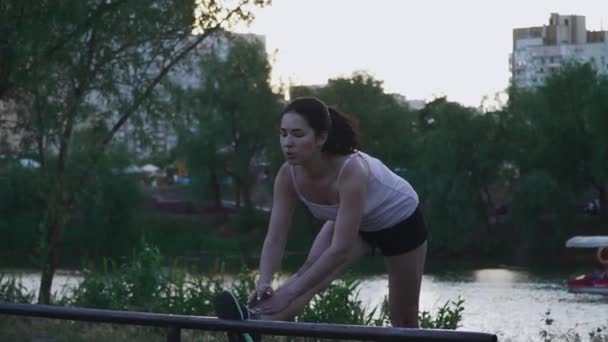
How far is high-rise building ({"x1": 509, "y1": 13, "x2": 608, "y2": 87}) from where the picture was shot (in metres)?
67.8

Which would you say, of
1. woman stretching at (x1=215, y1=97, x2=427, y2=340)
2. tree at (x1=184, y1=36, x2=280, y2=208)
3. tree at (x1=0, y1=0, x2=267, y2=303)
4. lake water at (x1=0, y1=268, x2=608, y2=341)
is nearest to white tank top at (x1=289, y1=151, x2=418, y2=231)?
woman stretching at (x1=215, y1=97, x2=427, y2=340)

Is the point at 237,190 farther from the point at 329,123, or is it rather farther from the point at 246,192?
the point at 329,123

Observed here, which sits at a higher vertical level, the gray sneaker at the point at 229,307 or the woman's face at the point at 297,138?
the woman's face at the point at 297,138

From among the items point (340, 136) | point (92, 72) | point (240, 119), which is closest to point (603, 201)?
point (240, 119)

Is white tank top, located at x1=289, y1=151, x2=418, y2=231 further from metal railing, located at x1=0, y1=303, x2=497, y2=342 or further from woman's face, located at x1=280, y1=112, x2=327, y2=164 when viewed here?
metal railing, located at x1=0, y1=303, x2=497, y2=342

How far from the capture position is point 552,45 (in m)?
89.9

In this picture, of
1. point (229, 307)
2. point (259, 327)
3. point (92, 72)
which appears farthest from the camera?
point (92, 72)

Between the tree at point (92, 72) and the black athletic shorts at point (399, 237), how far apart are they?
9791 millimetres

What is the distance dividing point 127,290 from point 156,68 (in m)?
4.09

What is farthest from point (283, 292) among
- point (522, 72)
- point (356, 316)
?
point (522, 72)

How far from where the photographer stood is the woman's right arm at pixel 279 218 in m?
5.27

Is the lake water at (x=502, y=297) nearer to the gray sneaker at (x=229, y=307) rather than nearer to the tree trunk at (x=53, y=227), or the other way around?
the tree trunk at (x=53, y=227)

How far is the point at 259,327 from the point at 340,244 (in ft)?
2.54

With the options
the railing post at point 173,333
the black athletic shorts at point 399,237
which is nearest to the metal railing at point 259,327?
the railing post at point 173,333
